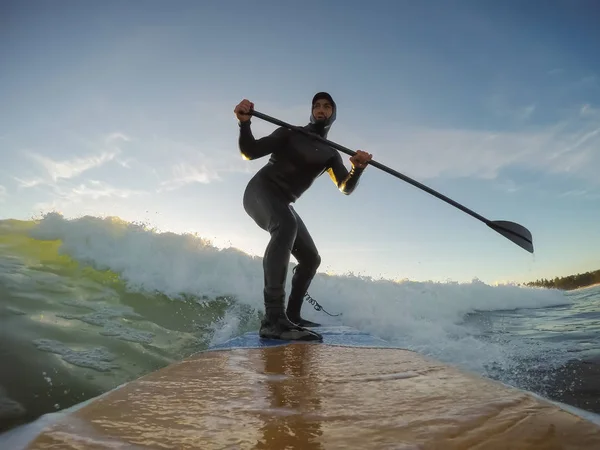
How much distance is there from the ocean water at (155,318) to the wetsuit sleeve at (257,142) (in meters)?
2.09

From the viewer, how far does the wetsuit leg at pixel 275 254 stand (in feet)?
9.75

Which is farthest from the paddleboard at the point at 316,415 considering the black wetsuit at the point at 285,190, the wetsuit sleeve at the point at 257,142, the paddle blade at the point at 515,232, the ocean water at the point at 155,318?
the paddle blade at the point at 515,232

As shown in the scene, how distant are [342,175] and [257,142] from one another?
36.5 inches

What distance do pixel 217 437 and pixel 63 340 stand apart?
321 cm

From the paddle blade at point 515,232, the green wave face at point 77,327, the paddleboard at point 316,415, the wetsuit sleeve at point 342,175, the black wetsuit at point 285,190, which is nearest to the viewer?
the paddleboard at point 316,415

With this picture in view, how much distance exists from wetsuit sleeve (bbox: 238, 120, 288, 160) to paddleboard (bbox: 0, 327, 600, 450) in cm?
209

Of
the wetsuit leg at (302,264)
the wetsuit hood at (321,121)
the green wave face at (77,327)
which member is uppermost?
the wetsuit hood at (321,121)

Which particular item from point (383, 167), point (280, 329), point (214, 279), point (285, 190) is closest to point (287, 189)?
point (285, 190)

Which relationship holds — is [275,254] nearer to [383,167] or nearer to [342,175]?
[342,175]

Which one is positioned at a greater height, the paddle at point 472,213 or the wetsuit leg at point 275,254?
the paddle at point 472,213

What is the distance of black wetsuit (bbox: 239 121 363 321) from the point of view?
3102 millimetres

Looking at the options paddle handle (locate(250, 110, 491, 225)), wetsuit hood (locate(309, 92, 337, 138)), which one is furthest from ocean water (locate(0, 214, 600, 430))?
wetsuit hood (locate(309, 92, 337, 138))

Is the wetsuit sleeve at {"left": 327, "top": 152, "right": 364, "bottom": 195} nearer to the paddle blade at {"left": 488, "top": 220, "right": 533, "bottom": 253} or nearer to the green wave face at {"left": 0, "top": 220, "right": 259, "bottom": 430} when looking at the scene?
the paddle blade at {"left": 488, "top": 220, "right": 533, "bottom": 253}

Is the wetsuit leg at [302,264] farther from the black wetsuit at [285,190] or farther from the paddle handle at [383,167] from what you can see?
the paddle handle at [383,167]
